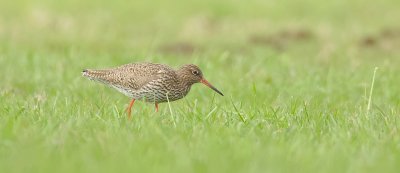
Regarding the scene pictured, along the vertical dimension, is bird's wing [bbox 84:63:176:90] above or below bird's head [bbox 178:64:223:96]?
above

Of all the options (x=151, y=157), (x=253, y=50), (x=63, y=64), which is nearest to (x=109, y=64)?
(x=63, y=64)

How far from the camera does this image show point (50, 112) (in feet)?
24.5

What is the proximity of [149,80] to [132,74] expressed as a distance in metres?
0.22

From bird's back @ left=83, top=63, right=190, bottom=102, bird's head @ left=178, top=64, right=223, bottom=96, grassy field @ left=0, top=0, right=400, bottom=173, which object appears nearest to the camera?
grassy field @ left=0, top=0, right=400, bottom=173

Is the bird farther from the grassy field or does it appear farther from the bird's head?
the grassy field

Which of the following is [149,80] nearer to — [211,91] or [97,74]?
[97,74]

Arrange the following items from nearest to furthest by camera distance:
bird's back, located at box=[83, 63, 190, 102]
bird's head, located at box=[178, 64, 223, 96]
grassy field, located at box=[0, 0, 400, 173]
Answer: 1. grassy field, located at box=[0, 0, 400, 173]
2. bird's back, located at box=[83, 63, 190, 102]
3. bird's head, located at box=[178, 64, 223, 96]

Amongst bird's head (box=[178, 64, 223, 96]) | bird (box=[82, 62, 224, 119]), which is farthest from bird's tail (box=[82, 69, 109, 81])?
bird's head (box=[178, 64, 223, 96])

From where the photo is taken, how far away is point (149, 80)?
29.6 ft

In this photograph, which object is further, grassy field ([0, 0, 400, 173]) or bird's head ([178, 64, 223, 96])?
bird's head ([178, 64, 223, 96])

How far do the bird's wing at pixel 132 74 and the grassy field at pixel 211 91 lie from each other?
23cm

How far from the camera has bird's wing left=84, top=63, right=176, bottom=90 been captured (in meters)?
9.05

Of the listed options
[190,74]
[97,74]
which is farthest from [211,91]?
[97,74]

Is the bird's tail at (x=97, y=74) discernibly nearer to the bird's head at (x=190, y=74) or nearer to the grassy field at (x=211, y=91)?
the grassy field at (x=211, y=91)
